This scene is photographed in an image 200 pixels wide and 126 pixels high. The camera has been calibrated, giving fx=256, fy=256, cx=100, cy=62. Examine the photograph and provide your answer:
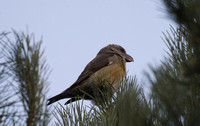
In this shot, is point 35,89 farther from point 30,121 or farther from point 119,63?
point 119,63

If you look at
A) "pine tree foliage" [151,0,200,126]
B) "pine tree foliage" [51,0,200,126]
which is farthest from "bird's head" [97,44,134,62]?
"pine tree foliage" [151,0,200,126]

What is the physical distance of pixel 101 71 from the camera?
4.73 m

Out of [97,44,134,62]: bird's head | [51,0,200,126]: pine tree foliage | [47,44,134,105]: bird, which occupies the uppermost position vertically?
[97,44,134,62]: bird's head

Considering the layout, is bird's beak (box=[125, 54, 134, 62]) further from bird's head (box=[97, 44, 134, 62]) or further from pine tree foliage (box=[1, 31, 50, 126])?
pine tree foliage (box=[1, 31, 50, 126])

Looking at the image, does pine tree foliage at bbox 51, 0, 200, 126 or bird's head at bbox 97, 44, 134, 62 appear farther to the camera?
bird's head at bbox 97, 44, 134, 62

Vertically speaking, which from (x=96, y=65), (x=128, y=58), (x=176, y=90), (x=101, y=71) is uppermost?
(x=128, y=58)

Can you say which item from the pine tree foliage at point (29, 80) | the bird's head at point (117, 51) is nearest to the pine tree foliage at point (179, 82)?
the pine tree foliage at point (29, 80)

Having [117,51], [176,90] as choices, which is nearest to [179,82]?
[176,90]

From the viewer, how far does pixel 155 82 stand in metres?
0.96

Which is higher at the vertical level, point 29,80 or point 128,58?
point 128,58

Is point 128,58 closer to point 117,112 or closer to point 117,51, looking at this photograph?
point 117,51

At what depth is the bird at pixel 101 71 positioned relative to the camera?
3.97 metres

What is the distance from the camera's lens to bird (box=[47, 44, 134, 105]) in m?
3.97

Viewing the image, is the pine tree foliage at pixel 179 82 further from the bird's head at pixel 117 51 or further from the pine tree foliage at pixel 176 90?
the bird's head at pixel 117 51
